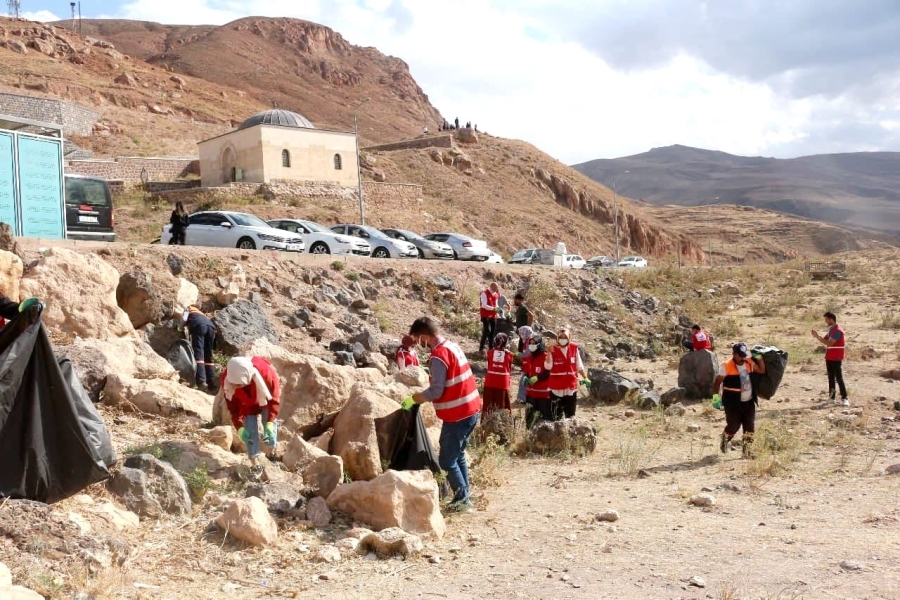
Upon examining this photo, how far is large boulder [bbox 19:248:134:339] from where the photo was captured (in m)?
10.7

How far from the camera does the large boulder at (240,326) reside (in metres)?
12.7

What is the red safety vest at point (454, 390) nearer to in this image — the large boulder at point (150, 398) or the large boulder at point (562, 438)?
the large boulder at point (562, 438)

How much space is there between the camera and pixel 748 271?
38.6 m

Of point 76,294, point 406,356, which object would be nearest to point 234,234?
point 76,294

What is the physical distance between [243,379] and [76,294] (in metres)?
5.47

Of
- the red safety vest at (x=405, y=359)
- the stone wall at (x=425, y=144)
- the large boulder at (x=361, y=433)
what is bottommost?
the large boulder at (x=361, y=433)

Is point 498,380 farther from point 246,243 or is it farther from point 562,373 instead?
point 246,243

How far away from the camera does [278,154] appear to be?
42.2 m

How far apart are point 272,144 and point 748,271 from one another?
25.7 m

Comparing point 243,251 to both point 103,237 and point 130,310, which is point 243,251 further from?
point 130,310

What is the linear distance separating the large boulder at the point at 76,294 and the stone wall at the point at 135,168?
3358cm

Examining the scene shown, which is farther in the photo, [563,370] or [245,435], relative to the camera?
[563,370]

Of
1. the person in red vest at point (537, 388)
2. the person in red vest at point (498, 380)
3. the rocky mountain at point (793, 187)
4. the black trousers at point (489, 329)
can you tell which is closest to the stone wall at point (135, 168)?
the black trousers at point (489, 329)

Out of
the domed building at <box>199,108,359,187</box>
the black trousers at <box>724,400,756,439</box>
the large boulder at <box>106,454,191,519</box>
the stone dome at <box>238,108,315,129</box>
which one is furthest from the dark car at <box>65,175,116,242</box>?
the stone dome at <box>238,108,315,129</box>
